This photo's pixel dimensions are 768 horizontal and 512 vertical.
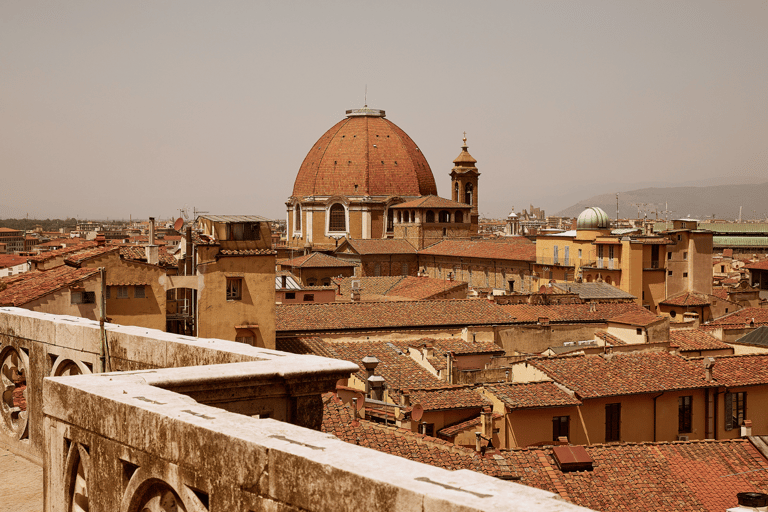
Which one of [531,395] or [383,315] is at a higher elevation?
[383,315]

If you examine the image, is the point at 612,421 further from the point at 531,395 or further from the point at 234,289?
the point at 234,289

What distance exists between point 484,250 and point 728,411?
127 feet

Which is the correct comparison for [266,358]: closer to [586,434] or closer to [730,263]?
[586,434]

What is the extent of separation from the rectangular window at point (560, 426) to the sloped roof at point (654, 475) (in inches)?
133

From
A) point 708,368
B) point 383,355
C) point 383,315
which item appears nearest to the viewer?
point 708,368

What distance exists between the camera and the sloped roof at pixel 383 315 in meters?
25.7

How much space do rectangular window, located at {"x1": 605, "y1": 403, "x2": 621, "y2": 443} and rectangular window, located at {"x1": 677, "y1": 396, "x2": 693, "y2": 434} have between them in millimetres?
1657

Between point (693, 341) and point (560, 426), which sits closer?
point (560, 426)

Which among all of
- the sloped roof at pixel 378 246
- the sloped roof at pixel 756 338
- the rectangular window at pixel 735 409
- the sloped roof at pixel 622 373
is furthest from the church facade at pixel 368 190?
the rectangular window at pixel 735 409

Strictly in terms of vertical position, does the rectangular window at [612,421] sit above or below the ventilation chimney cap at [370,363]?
below

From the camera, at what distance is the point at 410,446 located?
12570mm

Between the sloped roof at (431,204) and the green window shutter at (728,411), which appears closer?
the green window shutter at (728,411)

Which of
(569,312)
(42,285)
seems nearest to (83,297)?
(42,285)

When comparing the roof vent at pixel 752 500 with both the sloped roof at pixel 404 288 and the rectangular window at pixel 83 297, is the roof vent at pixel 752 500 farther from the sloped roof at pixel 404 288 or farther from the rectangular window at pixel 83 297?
the sloped roof at pixel 404 288
